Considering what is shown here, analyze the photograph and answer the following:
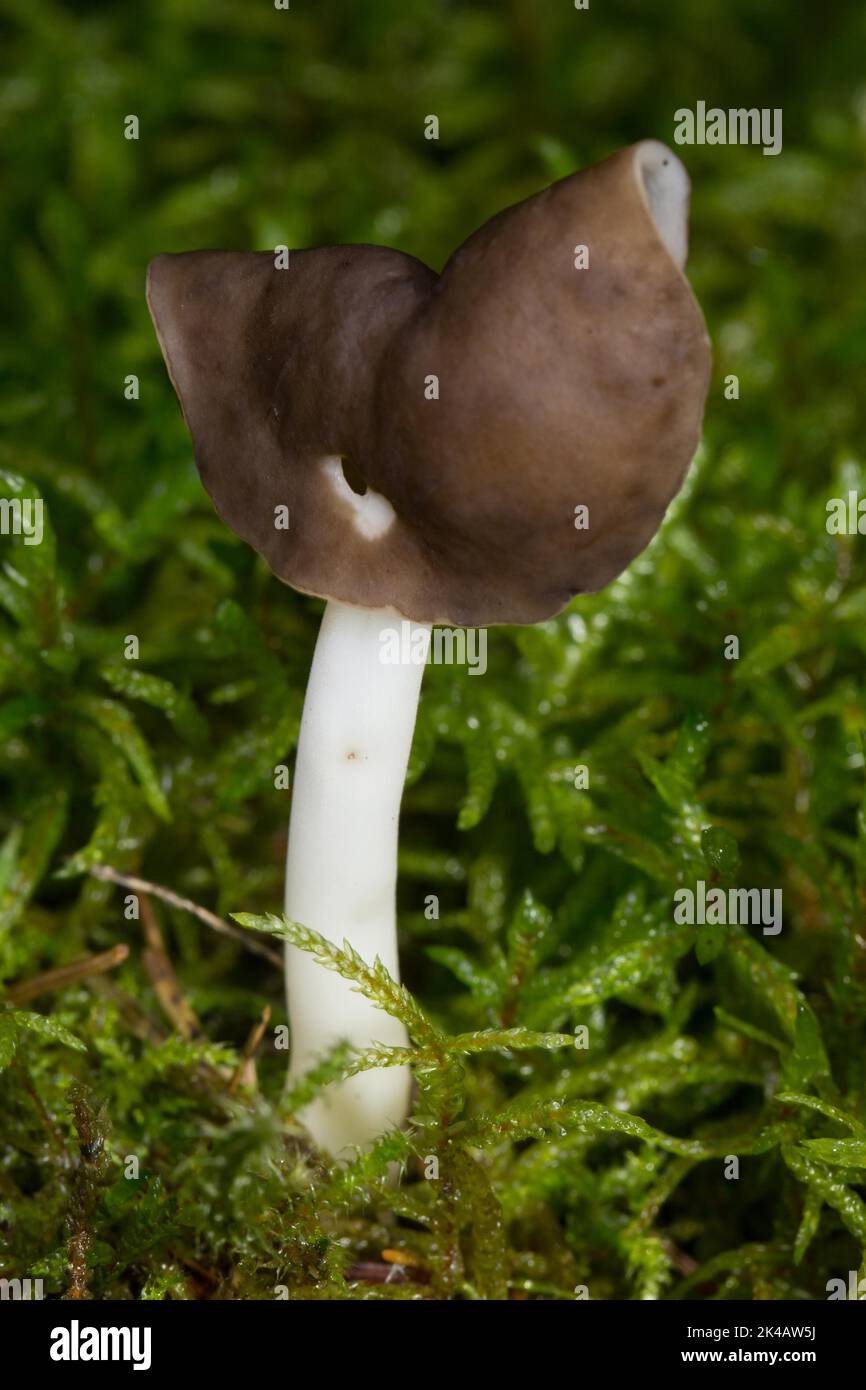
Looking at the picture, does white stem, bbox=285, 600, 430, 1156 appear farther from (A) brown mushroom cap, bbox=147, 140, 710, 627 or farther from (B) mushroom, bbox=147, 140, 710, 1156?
(A) brown mushroom cap, bbox=147, 140, 710, 627

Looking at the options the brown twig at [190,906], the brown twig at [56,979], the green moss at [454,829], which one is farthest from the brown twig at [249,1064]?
the brown twig at [56,979]

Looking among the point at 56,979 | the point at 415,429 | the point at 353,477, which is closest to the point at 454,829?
the point at 56,979

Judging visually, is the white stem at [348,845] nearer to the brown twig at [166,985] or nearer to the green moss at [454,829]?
the green moss at [454,829]

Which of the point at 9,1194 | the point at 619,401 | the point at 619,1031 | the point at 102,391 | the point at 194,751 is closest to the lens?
the point at 619,401

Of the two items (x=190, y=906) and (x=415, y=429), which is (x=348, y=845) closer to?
(x=190, y=906)

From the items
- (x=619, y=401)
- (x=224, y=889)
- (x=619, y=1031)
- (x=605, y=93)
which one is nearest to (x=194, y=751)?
(x=224, y=889)
